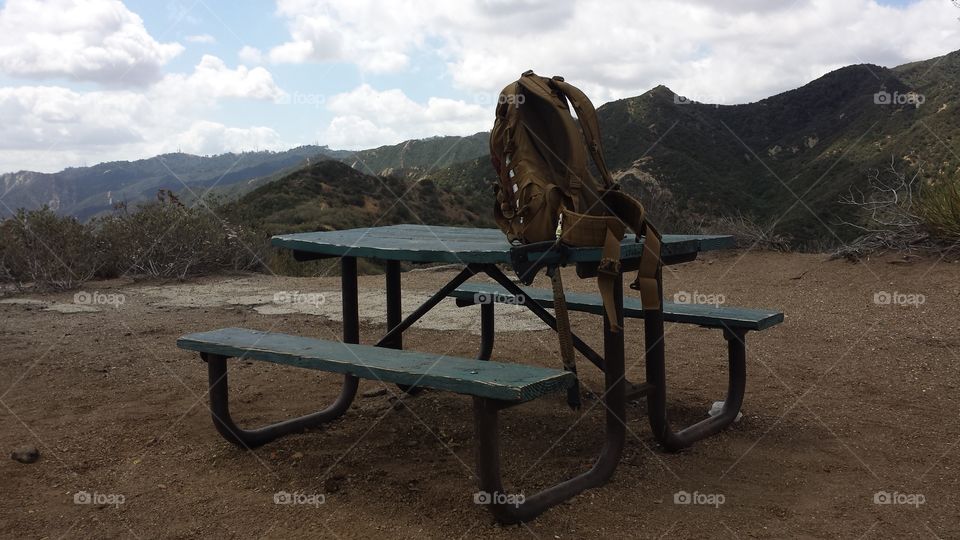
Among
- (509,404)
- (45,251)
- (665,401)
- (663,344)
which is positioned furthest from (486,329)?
(45,251)

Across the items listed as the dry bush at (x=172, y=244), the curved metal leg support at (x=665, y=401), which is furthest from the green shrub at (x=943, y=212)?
the dry bush at (x=172, y=244)

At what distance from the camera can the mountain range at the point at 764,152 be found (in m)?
18.3

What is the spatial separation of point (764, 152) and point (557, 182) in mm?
26737

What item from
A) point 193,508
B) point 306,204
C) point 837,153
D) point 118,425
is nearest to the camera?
point 193,508

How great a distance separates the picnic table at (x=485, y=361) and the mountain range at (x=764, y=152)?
40.1ft

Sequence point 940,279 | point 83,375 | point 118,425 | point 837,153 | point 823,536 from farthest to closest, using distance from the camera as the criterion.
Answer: point 837,153, point 940,279, point 83,375, point 118,425, point 823,536

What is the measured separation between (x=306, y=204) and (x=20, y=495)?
25.1 meters

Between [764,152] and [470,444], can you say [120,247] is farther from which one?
[764,152]

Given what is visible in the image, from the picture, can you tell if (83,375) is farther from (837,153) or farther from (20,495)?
(837,153)

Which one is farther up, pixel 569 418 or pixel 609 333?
pixel 609 333

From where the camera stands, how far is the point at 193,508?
2.41 m

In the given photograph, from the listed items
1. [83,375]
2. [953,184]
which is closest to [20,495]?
[83,375]

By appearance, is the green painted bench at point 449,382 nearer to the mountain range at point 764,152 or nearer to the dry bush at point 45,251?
the dry bush at point 45,251

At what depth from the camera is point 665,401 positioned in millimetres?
2926
